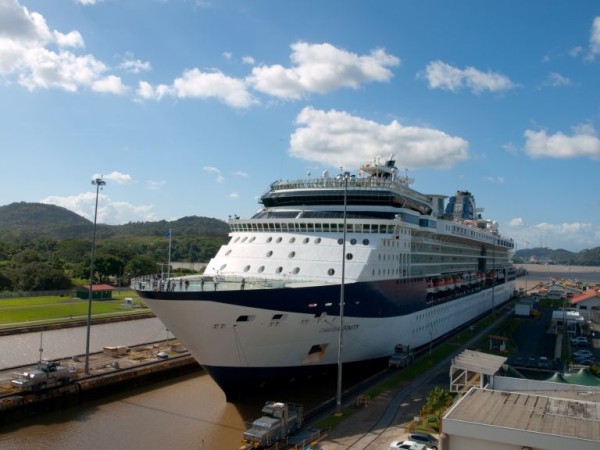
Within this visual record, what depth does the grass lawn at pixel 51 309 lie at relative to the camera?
1720 inches

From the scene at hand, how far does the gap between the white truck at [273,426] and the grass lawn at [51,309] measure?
31.1 metres

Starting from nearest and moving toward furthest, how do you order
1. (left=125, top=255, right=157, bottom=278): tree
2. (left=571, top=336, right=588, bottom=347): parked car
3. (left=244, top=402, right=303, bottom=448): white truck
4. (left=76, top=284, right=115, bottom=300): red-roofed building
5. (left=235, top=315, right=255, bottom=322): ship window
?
(left=244, top=402, right=303, bottom=448): white truck → (left=235, top=315, right=255, bottom=322): ship window → (left=571, top=336, right=588, bottom=347): parked car → (left=76, top=284, right=115, bottom=300): red-roofed building → (left=125, top=255, right=157, bottom=278): tree

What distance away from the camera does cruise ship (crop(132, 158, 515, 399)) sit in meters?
19.9

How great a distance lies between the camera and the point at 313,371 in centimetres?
2319

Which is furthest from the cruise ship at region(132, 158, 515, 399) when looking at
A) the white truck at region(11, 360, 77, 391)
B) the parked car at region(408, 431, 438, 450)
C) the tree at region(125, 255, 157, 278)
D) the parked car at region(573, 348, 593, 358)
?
the tree at region(125, 255, 157, 278)

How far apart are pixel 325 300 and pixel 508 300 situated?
61.2 m

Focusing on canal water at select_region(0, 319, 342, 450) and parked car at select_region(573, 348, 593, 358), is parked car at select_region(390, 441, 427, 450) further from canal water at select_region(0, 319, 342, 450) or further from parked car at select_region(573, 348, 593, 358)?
parked car at select_region(573, 348, 593, 358)

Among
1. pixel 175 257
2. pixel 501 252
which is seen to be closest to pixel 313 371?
pixel 501 252

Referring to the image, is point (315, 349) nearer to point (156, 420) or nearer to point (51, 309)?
point (156, 420)

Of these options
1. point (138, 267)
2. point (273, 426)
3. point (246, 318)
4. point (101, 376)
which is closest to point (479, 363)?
point (273, 426)

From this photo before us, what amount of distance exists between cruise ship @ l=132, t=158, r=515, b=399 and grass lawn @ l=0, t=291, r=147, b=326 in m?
24.3

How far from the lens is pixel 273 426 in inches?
688

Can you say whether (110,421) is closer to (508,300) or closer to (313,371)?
(313,371)

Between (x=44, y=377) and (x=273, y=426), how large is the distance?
38.5ft
